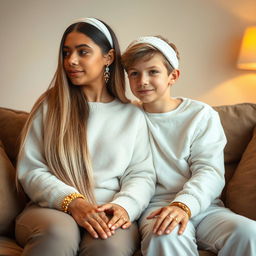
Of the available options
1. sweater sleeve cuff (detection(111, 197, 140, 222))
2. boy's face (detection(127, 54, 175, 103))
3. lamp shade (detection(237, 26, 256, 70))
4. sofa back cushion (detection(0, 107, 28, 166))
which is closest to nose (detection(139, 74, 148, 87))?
boy's face (detection(127, 54, 175, 103))

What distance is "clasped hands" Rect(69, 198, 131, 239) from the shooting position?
130 cm

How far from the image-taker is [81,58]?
65.0 inches

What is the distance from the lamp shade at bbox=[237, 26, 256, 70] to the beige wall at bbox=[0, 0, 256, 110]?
0.20 metres

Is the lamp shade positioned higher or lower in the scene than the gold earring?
higher

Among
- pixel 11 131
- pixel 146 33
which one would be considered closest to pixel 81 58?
pixel 11 131

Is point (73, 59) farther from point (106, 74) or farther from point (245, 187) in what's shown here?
point (245, 187)

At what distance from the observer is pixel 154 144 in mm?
1669

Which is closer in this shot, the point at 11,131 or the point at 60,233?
the point at 60,233

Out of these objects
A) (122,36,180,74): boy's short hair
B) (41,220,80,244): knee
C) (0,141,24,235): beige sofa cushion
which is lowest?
(0,141,24,235): beige sofa cushion

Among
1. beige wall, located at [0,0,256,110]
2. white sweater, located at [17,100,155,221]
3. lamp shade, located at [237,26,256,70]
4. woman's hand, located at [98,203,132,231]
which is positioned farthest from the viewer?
beige wall, located at [0,0,256,110]

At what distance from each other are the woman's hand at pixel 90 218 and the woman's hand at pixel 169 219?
0.51 ft

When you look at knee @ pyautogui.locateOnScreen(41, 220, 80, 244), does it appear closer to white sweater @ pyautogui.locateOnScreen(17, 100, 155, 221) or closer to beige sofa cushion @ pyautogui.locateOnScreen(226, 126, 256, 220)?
white sweater @ pyautogui.locateOnScreen(17, 100, 155, 221)

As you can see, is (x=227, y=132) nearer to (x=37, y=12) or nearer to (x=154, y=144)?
(x=154, y=144)

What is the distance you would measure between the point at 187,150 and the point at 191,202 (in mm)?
248
